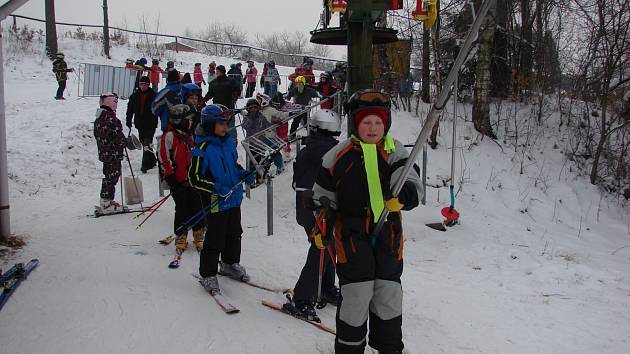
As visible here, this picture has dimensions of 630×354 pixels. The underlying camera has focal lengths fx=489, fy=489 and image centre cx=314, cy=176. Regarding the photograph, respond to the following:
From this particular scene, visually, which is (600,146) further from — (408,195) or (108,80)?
(108,80)

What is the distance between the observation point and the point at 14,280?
4.68 meters

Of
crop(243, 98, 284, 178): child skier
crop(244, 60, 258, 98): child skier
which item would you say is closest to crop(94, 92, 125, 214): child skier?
crop(243, 98, 284, 178): child skier

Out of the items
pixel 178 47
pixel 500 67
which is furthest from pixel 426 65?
pixel 178 47

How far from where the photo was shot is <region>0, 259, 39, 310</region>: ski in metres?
4.30

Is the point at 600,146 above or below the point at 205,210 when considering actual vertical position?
above

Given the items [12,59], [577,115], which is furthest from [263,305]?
[12,59]

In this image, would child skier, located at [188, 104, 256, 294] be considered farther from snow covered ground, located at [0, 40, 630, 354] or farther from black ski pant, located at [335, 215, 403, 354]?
black ski pant, located at [335, 215, 403, 354]

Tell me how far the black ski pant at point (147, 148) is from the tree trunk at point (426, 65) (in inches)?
294

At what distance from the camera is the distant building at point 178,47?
29703 mm

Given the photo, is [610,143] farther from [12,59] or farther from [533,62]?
[12,59]

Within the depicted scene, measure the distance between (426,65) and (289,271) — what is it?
9821 mm

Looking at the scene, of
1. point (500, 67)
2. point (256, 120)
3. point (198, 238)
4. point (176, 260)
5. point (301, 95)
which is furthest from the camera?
point (500, 67)

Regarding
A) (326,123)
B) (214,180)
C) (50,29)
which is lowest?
(214,180)

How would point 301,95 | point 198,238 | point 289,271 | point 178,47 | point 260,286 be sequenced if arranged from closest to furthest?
point 260,286
point 289,271
point 198,238
point 301,95
point 178,47
